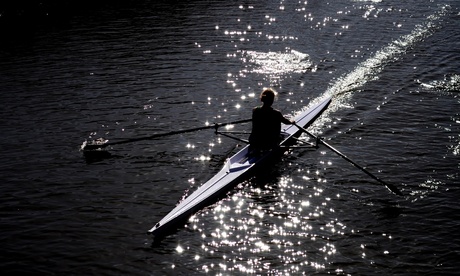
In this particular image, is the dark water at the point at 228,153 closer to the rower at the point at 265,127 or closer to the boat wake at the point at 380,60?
the boat wake at the point at 380,60

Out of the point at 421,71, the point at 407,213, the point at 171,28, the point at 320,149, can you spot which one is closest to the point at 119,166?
the point at 320,149

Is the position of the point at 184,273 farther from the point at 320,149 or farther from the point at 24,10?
the point at 24,10

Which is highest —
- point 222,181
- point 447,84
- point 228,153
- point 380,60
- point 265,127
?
point 380,60

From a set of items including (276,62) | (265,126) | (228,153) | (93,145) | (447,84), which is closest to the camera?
(265,126)

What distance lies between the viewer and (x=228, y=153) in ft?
66.3

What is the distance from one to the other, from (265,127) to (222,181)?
3.29 meters

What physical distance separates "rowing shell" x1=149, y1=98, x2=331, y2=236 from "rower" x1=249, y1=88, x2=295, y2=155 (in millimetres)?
313

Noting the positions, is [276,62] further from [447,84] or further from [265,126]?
[265,126]

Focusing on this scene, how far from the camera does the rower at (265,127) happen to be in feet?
62.0

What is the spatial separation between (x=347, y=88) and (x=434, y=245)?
14765 millimetres

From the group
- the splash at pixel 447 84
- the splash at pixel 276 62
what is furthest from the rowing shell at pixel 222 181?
the splash at pixel 447 84

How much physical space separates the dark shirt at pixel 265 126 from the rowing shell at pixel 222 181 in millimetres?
387

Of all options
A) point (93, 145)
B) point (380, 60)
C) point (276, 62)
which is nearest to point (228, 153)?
point (93, 145)

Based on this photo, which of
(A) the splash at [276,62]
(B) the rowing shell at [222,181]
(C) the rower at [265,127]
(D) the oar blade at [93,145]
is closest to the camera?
(B) the rowing shell at [222,181]
